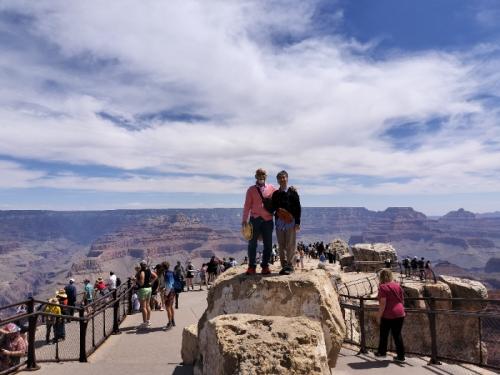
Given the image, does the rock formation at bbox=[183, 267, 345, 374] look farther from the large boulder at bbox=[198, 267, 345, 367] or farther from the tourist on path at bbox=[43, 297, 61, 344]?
the tourist on path at bbox=[43, 297, 61, 344]

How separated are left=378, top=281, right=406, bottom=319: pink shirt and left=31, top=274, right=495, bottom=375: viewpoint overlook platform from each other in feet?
2.90

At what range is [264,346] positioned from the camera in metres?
4.27

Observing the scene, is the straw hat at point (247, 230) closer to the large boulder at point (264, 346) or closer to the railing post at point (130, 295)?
the large boulder at point (264, 346)

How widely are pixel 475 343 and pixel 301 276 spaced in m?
25.3

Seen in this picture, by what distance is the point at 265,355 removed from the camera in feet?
13.7

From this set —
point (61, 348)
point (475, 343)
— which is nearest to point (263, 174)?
point (61, 348)

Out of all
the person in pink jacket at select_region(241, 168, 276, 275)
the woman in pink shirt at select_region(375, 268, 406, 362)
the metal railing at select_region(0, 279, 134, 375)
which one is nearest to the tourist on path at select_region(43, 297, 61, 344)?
the metal railing at select_region(0, 279, 134, 375)

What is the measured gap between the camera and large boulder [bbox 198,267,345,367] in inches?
234

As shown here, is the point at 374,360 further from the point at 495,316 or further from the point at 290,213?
the point at 290,213

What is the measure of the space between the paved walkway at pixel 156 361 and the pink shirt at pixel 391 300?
0.88m

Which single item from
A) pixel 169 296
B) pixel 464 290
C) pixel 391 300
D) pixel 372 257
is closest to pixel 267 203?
pixel 391 300

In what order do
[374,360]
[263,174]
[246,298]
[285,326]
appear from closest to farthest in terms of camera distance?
[285,326] → [246,298] → [263,174] → [374,360]

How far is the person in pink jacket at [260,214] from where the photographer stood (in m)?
6.48

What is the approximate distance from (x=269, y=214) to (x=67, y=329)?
918 cm
